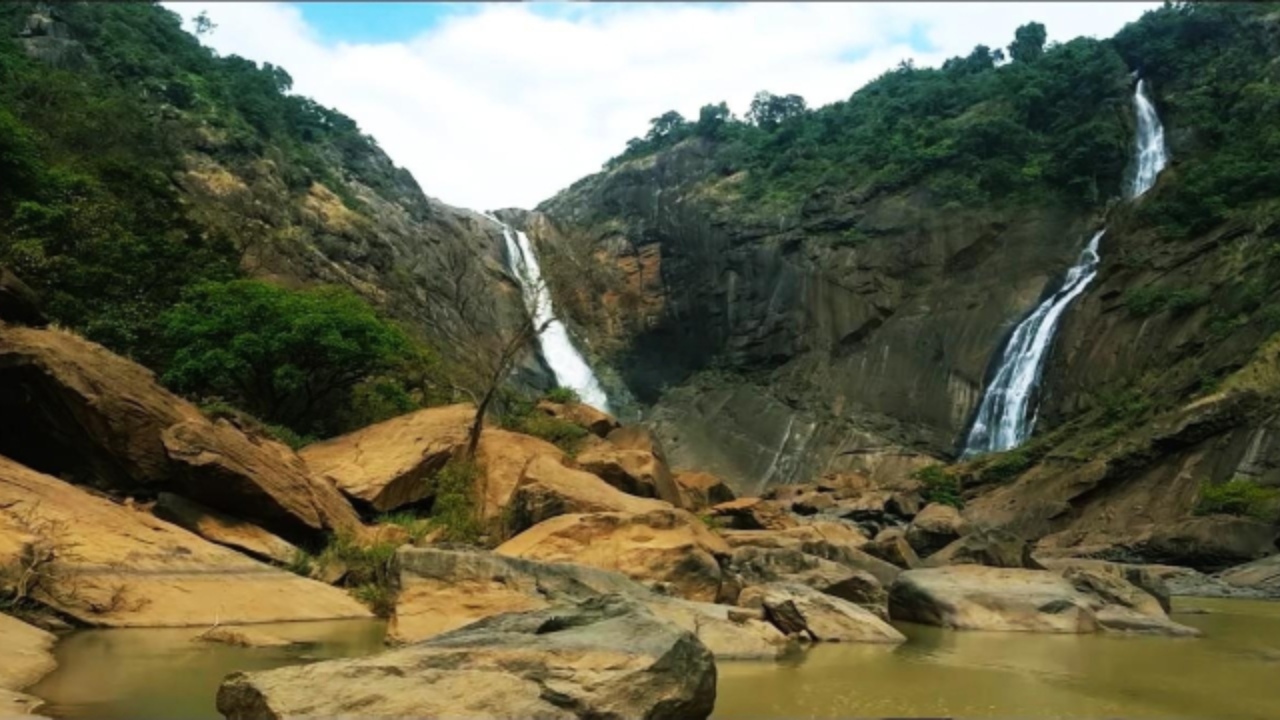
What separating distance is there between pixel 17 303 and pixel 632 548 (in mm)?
9510

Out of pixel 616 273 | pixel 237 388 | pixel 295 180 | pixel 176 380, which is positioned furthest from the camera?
pixel 616 273

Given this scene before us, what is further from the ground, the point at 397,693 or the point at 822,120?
the point at 822,120

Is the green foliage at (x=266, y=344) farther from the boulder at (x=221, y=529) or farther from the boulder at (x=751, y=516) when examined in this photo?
the boulder at (x=751, y=516)

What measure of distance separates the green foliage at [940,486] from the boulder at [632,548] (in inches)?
838

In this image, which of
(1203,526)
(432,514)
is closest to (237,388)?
(432,514)

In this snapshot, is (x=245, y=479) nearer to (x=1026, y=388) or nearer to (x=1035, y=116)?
(x=1026, y=388)

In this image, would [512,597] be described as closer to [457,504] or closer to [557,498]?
[557,498]

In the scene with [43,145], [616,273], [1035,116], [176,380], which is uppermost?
[1035,116]

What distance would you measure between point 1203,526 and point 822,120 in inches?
1804

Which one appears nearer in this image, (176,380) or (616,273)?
(176,380)

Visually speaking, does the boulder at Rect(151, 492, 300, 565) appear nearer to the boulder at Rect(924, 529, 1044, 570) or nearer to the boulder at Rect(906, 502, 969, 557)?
the boulder at Rect(924, 529, 1044, 570)

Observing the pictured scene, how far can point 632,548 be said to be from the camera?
1264 centimetres

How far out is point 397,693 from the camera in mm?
5262

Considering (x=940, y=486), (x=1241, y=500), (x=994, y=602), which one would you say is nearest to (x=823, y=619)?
(x=994, y=602)
